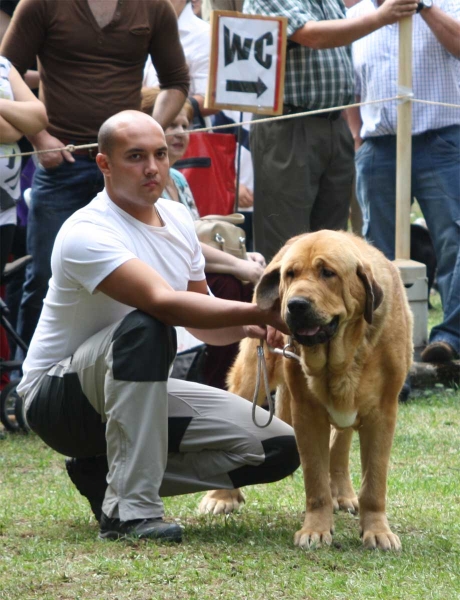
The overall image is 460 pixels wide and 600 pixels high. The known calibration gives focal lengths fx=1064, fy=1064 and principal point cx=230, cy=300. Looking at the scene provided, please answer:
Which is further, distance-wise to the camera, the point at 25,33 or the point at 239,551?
the point at 25,33

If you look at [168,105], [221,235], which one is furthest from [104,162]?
[168,105]

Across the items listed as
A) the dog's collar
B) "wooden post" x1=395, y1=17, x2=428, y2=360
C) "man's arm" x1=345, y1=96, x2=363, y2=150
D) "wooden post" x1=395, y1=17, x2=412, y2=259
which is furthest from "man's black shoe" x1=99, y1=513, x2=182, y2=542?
"man's arm" x1=345, y1=96, x2=363, y2=150

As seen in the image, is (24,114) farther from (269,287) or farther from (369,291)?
(369,291)

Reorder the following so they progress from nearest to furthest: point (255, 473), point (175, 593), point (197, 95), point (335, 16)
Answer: point (175, 593) < point (255, 473) < point (335, 16) < point (197, 95)

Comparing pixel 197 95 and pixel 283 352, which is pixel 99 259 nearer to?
pixel 283 352

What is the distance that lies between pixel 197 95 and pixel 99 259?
4107 millimetres

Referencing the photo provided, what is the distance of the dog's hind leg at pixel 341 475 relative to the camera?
4.67 meters

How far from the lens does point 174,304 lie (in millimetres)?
3809

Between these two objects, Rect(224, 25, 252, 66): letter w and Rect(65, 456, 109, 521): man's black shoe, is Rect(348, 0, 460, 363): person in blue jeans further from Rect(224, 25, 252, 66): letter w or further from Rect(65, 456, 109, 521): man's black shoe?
Rect(65, 456, 109, 521): man's black shoe

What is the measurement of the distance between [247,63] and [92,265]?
10.7 feet

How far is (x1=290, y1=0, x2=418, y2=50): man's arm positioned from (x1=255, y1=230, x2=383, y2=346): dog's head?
2.86m

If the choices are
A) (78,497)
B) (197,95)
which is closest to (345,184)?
(197,95)

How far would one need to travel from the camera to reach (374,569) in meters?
3.54

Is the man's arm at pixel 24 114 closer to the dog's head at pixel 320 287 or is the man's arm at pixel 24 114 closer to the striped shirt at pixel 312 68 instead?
the striped shirt at pixel 312 68
